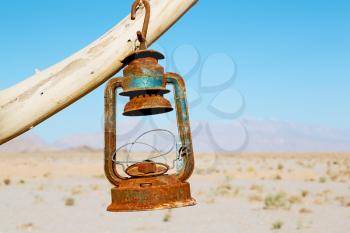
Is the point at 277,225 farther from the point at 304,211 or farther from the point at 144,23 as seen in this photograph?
the point at 144,23

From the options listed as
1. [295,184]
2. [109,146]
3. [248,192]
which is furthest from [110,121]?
[295,184]

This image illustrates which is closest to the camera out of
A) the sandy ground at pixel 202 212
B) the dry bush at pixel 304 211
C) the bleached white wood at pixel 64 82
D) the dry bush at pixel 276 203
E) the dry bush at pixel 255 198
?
the bleached white wood at pixel 64 82

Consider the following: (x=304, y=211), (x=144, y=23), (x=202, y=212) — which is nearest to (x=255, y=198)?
(x=304, y=211)

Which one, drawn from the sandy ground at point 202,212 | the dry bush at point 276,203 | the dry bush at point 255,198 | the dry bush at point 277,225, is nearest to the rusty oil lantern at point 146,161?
the sandy ground at point 202,212

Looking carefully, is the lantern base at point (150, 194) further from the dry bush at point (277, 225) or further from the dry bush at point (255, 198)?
the dry bush at point (255, 198)

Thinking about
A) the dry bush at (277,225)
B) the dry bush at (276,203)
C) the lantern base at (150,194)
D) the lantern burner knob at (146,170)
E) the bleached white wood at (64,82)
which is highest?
the bleached white wood at (64,82)

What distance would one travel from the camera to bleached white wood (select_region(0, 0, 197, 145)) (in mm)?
2123

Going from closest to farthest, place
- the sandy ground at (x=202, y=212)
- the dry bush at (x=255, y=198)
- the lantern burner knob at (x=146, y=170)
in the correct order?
the lantern burner knob at (x=146, y=170) → the sandy ground at (x=202, y=212) → the dry bush at (x=255, y=198)

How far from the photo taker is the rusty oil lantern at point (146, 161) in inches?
85.0

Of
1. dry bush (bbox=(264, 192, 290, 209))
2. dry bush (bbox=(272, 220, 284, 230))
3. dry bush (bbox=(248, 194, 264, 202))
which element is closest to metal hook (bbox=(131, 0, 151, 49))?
dry bush (bbox=(272, 220, 284, 230))

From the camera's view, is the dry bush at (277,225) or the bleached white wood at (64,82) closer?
the bleached white wood at (64,82)

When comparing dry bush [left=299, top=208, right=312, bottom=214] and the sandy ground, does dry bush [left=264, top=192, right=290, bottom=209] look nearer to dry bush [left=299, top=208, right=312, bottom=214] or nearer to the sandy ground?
the sandy ground

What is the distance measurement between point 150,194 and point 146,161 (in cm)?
21

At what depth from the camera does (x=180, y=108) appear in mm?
2271
